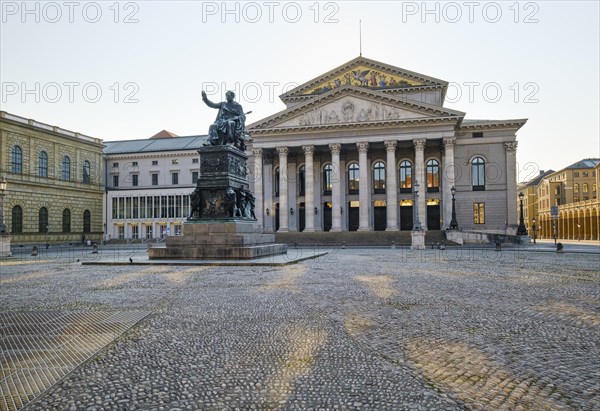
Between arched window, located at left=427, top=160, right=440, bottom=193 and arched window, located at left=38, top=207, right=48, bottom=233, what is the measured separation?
47.1 m

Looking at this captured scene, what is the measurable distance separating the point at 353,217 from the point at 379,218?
3249 millimetres

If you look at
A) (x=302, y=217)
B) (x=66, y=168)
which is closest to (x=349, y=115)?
(x=302, y=217)

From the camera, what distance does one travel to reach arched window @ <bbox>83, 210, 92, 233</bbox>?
6281 centimetres

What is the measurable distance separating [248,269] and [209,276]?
100 inches

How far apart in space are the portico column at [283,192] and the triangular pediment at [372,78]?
34.5 ft

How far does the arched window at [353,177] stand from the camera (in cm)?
5662

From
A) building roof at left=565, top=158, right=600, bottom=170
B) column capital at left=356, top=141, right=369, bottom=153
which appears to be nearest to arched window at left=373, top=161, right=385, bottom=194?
column capital at left=356, top=141, right=369, bottom=153

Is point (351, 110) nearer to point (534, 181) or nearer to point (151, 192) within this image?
point (151, 192)

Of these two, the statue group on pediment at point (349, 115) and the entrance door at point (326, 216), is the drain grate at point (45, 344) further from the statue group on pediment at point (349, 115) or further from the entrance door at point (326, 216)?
the entrance door at point (326, 216)

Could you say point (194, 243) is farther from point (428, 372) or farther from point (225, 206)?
point (428, 372)

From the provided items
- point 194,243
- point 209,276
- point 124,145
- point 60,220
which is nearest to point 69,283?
point 209,276

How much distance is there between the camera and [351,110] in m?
51.9

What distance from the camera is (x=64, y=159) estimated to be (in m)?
59.1

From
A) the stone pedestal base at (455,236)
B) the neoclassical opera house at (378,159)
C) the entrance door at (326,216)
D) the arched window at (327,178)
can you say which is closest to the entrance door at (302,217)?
the neoclassical opera house at (378,159)
